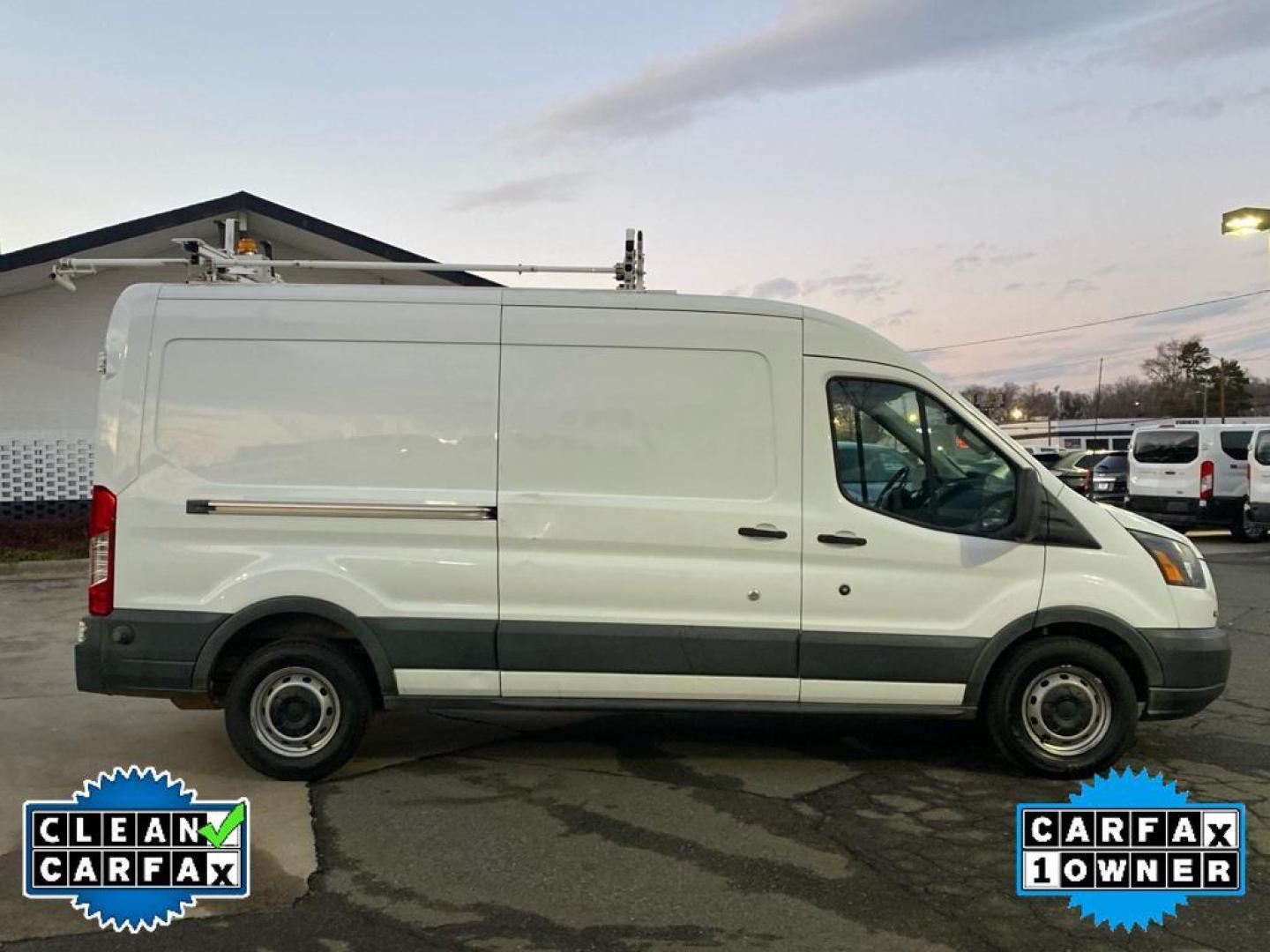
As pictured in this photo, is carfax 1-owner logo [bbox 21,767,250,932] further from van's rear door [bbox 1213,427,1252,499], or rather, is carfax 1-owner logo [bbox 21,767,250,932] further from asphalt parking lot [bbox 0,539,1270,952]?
van's rear door [bbox 1213,427,1252,499]

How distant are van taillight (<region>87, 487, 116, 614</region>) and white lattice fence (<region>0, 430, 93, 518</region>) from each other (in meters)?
11.8

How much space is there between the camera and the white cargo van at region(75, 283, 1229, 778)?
5051mm

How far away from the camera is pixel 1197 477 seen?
1789 centimetres

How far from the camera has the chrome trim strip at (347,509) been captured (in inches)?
199

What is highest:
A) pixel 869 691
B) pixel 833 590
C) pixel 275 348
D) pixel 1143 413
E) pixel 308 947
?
pixel 1143 413

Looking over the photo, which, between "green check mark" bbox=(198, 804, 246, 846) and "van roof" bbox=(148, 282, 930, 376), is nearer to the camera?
"green check mark" bbox=(198, 804, 246, 846)

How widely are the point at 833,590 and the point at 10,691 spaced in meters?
5.86

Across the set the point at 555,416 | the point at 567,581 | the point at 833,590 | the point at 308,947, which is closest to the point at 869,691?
the point at 833,590

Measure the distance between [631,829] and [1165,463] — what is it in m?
16.9

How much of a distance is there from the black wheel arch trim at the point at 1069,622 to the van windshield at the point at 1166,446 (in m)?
14.9

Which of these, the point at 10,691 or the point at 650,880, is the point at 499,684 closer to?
Answer: the point at 650,880

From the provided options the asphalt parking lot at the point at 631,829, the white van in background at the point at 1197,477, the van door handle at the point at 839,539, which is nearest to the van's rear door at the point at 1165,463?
the white van in background at the point at 1197,477

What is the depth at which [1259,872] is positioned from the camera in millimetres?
4086

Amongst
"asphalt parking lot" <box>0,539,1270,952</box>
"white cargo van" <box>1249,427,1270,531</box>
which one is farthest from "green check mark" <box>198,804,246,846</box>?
"white cargo van" <box>1249,427,1270,531</box>
